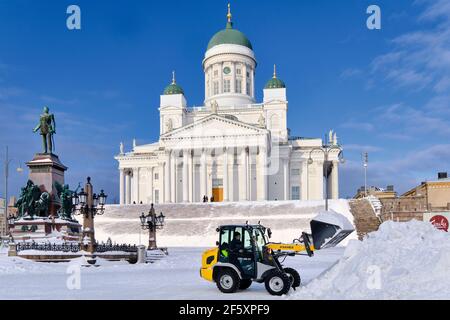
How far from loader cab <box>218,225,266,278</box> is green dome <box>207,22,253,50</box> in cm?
8011

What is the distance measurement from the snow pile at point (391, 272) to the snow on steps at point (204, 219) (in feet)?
113

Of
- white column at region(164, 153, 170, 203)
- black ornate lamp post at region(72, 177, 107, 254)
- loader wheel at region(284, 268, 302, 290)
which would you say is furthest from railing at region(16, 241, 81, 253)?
white column at region(164, 153, 170, 203)

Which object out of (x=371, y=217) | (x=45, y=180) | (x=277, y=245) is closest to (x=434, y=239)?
(x=277, y=245)

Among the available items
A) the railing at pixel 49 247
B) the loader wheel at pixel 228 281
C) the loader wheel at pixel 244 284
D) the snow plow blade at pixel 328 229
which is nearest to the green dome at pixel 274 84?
the railing at pixel 49 247

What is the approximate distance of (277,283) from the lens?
43.3 ft

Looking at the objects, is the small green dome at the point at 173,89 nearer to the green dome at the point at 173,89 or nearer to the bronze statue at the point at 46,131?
the green dome at the point at 173,89

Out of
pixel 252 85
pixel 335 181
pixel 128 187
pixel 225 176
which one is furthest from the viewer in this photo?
pixel 252 85

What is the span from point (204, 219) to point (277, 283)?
1698 inches

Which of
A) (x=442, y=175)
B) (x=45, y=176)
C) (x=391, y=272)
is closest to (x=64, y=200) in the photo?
(x=45, y=176)

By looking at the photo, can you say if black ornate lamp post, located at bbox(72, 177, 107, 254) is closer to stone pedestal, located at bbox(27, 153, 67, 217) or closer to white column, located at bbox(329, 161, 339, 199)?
stone pedestal, located at bbox(27, 153, 67, 217)

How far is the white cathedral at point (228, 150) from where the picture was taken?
7406cm

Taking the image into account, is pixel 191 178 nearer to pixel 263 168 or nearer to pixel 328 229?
pixel 263 168

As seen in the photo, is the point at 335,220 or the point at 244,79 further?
the point at 244,79
